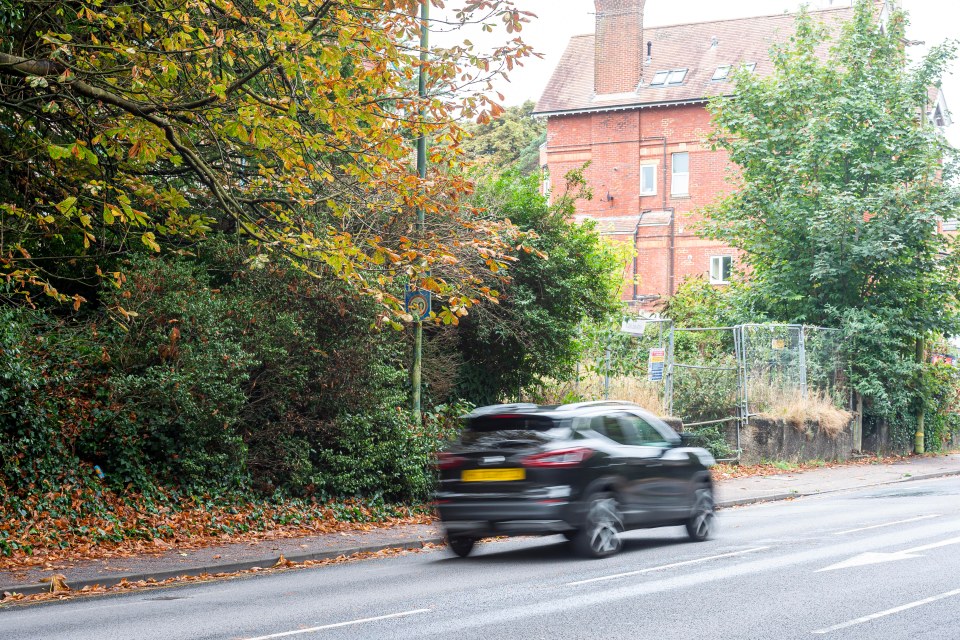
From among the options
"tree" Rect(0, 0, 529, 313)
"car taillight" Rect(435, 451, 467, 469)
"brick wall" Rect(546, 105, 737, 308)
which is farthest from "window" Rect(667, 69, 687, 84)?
"car taillight" Rect(435, 451, 467, 469)

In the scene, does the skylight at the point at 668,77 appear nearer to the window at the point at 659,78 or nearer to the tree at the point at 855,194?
the window at the point at 659,78

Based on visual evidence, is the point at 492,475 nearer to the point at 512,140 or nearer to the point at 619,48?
the point at 619,48

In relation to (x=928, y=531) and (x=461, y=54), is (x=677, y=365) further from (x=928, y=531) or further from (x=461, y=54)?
(x=461, y=54)

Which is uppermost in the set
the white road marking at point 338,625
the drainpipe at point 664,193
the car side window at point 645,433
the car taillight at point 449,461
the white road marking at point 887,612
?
the drainpipe at point 664,193

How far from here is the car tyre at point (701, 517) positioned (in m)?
A: 13.4

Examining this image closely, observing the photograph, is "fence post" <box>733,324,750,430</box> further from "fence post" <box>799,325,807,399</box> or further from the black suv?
the black suv

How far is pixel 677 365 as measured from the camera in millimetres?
25094

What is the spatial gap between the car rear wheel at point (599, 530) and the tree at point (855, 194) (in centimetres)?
1795

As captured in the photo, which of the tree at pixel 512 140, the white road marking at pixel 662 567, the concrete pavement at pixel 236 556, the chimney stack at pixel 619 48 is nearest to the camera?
the white road marking at pixel 662 567

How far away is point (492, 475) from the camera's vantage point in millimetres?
11594

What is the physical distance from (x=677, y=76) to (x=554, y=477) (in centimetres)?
4260

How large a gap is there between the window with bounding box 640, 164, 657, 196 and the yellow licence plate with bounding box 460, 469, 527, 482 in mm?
40124

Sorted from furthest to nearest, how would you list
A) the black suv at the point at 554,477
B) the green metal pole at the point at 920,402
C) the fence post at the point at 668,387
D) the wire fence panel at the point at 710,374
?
the green metal pole at the point at 920,402 < the fence post at the point at 668,387 < the wire fence panel at the point at 710,374 < the black suv at the point at 554,477

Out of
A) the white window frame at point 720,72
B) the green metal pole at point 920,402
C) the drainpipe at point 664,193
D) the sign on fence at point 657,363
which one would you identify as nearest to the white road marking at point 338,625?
the sign on fence at point 657,363
